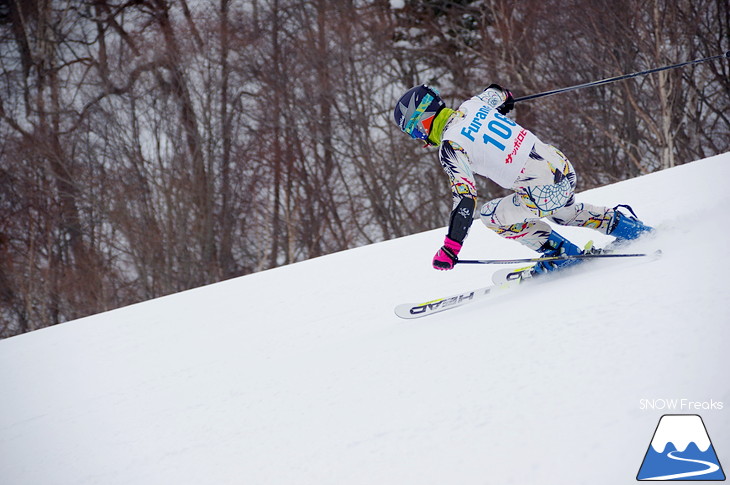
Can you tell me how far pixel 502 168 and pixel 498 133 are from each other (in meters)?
0.17

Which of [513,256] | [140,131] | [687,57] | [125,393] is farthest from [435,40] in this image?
[125,393]

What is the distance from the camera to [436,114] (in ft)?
10.6

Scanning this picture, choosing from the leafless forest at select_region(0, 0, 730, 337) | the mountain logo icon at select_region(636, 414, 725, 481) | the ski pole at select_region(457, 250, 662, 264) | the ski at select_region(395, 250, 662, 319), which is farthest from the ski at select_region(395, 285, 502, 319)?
the leafless forest at select_region(0, 0, 730, 337)

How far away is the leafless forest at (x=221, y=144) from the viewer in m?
16.7

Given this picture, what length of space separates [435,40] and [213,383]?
15.3m

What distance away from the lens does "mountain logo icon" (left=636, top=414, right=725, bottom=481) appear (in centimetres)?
162

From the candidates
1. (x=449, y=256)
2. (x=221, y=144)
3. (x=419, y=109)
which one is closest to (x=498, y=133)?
(x=419, y=109)

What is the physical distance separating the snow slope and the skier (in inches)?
10.9

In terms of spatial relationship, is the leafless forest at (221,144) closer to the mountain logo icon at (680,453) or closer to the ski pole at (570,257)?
the ski pole at (570,257)

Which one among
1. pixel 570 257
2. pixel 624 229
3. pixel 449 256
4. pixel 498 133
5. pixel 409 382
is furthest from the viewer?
pixel 624 229

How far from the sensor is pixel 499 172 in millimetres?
3186

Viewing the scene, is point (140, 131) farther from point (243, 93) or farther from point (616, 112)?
point (616, 112)

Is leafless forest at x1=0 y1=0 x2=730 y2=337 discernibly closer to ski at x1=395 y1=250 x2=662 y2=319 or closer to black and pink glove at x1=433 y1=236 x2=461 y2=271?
ski at x1=395 y1=250 x2=662 y2=319

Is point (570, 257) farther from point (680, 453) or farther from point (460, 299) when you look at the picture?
point (680, 453)
